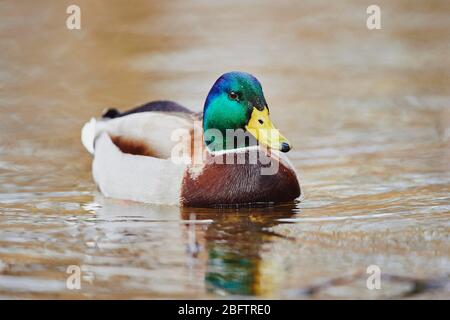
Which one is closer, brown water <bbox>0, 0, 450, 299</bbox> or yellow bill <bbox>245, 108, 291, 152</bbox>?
brown water <bbox>0, 0, 450, 299</bbox>

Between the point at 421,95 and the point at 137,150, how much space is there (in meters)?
4.42

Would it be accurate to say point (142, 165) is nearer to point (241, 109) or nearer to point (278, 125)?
point (241, 109)

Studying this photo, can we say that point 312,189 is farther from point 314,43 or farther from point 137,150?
point 314,43

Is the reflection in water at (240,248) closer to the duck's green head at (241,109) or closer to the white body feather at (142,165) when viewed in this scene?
the white body feather at (142,165)

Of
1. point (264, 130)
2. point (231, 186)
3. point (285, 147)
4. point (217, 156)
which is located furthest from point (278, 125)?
point (285, 147)

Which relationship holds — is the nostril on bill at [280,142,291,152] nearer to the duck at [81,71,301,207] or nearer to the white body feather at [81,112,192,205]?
the duck at [81,71,301,207]

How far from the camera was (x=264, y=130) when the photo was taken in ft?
28.2

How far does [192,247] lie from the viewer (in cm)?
762

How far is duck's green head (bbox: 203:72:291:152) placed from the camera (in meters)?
8.60

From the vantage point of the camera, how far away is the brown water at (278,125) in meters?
6.95

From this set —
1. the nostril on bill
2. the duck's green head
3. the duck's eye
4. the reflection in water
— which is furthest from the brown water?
the duck's eye

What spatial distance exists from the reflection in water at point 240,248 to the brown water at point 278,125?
16 mm

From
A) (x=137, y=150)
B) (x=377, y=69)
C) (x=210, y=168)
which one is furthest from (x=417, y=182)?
(x=377, y=69)

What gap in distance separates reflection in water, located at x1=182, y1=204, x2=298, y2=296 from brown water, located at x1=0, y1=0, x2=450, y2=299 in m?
0.02
